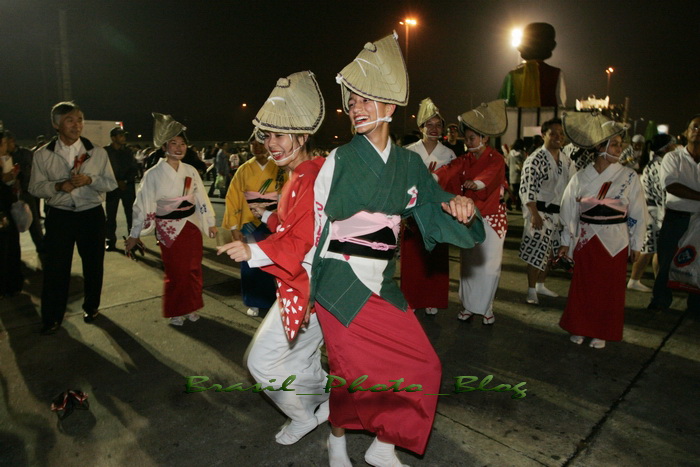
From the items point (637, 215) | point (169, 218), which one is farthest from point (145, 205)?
point (637, 215)

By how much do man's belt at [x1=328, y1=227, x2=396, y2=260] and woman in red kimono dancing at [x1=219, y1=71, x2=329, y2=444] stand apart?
0.14 meters

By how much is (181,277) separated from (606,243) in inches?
Result: 149

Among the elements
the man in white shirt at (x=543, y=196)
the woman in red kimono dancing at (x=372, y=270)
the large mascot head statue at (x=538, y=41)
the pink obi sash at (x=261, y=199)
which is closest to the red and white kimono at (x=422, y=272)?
the man in white shirt at (x=543, y=196)

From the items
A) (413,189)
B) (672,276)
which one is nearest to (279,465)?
(413,189)

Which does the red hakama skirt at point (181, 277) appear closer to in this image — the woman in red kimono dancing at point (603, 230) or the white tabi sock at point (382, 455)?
the white tabi sock at point (382, 455)

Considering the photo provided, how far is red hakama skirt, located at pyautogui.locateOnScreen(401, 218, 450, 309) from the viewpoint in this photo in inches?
192

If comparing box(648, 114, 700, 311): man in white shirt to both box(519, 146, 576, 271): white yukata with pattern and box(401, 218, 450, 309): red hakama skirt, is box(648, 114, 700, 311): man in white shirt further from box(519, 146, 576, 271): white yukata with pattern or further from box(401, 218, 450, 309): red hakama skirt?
box(401, 218, 450, 309): red hakama skirt

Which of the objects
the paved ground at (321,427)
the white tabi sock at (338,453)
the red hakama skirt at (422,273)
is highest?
the red hakama skirt at (422,273)

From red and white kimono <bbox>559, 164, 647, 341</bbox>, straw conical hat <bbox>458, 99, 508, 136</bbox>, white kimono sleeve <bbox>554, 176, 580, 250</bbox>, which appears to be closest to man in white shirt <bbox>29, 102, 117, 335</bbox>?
straw conical hat <bbox>458, 99, 508, 136</bbox>

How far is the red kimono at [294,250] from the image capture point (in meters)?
2.27

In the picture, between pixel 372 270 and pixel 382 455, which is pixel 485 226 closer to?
pixel 372 270

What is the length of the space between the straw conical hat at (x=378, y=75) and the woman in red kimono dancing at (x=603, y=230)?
2379mm

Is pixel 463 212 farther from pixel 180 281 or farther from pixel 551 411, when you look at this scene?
pixel 180 281

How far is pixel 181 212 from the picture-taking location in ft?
15.4
